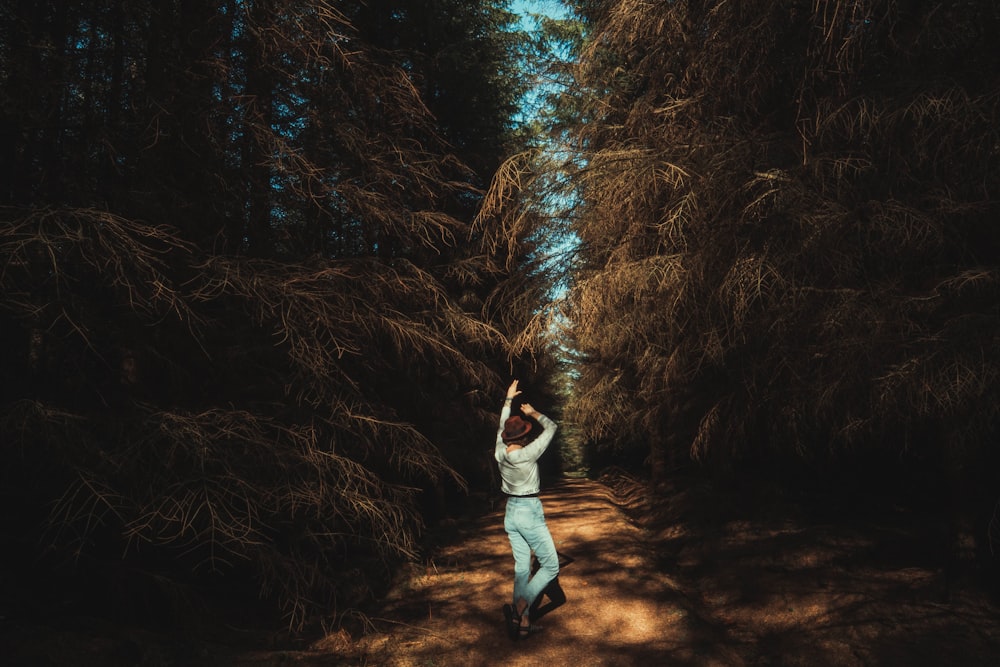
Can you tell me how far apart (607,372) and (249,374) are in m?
7.68

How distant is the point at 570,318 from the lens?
759 cm

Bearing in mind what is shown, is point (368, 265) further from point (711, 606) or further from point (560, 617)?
point (711, 606)

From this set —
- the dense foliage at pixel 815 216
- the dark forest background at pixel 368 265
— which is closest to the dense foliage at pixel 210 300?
the dark forest background at pixel 368 265

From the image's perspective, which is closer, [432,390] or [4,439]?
[4,439]

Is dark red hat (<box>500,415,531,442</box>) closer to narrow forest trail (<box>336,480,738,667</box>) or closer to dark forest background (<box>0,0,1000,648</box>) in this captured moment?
dark forest background (<box>0,0,1000,648</box>)

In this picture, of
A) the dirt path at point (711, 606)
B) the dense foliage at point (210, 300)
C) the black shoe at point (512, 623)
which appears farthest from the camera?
the black shoe at point (512, 623)

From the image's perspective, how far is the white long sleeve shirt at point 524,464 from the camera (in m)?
5.30

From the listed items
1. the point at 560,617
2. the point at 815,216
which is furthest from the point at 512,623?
the point at 815,216

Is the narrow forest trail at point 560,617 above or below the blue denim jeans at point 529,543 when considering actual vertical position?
below

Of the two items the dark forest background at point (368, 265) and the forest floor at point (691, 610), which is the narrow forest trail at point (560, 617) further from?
the dark forest background at point (368, 265)

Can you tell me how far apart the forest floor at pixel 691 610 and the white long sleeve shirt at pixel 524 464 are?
1466 millimetres

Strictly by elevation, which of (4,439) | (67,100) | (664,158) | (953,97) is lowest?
(4,439)

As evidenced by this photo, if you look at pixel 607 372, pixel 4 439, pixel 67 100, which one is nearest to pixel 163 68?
pixel 67 100

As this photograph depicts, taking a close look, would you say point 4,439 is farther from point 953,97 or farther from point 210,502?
point 953,97
